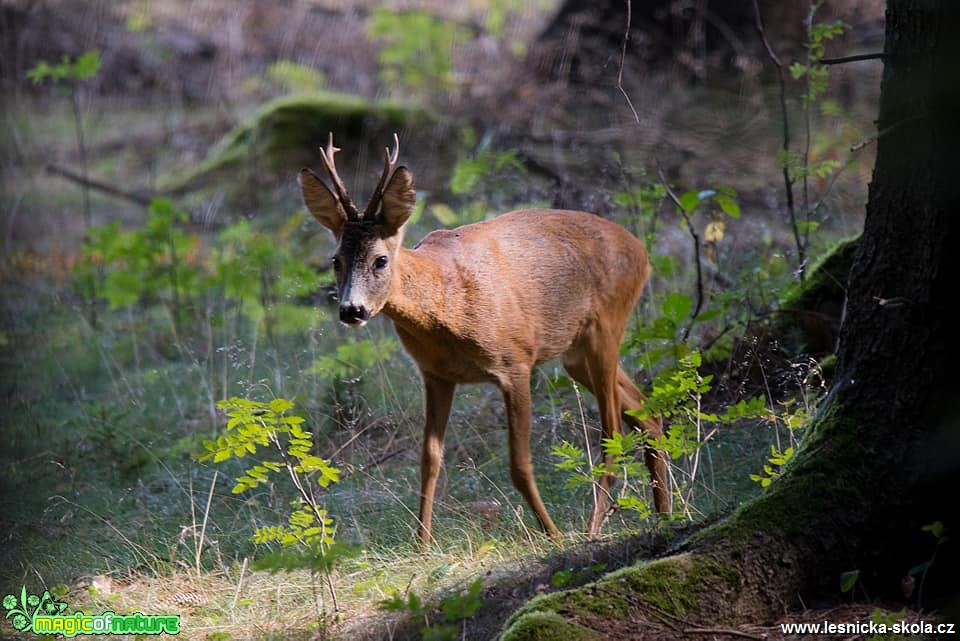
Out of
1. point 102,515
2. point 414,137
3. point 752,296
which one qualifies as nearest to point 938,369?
point 752,296

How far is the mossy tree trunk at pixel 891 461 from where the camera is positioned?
3.29 meters

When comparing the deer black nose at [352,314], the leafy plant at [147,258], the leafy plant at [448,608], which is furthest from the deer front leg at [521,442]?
the leafy plant at [147,258]

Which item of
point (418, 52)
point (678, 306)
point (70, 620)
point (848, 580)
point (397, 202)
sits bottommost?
point (70, 620)

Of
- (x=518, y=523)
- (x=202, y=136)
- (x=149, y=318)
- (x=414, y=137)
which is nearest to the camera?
(x=518, y=523)

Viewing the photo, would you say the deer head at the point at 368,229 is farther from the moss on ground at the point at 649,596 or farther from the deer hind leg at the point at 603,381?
the moss on ground at the point at 649,596

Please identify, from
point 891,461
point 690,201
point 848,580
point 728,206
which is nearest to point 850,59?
point 891,461

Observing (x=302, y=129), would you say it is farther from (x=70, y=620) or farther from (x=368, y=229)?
(x=70, y=620)

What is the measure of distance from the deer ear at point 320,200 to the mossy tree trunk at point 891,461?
2123 mm

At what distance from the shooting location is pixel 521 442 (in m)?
4.94

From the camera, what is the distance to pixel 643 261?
223 inches

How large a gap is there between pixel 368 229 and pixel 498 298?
2.40 ft

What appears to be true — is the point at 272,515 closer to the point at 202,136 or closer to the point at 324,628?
the point at 324,628

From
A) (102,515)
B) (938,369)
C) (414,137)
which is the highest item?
(414,137)

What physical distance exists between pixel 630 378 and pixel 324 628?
267 cm
